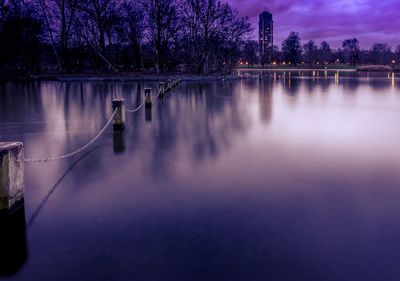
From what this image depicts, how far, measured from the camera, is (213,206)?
20.6ft

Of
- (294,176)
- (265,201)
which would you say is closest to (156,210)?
(265,201)

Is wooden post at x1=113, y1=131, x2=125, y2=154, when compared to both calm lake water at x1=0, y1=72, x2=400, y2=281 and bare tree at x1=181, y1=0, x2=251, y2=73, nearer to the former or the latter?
calm lake water at x1=0, y1=72, x2=400, y2=281

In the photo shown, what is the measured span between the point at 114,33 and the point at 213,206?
6204cm

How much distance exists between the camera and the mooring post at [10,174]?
570cm

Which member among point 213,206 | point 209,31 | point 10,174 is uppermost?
point 209,31

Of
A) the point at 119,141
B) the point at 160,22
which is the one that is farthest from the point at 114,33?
the point at 119,141

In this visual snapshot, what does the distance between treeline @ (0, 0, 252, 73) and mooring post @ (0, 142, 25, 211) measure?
50.5 m

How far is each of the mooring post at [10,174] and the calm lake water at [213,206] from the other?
357 mm

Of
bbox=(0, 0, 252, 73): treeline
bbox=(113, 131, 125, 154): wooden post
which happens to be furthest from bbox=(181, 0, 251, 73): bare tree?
bbox=(113, 131, 125, 154): wooden post

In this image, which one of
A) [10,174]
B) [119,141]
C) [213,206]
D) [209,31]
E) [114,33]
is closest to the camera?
[10,174]

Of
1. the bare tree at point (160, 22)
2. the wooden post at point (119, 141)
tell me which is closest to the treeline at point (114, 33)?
the bare tree at point (160, 22)

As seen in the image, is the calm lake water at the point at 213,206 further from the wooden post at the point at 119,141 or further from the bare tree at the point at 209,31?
the bare tree at the point at 209,31

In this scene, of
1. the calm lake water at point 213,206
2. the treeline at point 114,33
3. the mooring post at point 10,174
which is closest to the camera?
the calm lake water at point 213,206

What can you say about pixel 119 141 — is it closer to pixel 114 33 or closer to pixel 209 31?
pixel 209 31
